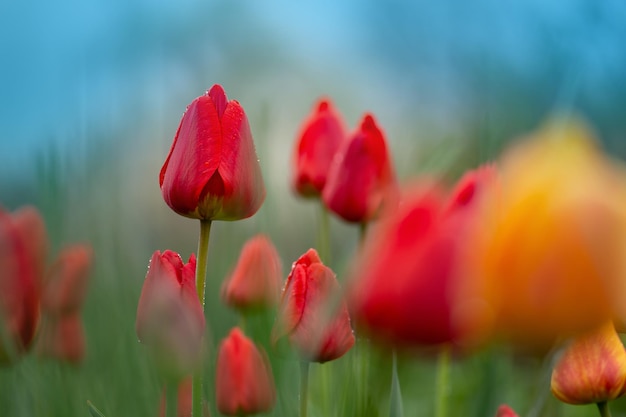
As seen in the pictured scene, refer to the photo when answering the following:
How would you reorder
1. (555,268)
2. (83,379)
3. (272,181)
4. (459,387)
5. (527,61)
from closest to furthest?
(555,268) → (527,61) → (83,379) → (272,181) → (459,387)

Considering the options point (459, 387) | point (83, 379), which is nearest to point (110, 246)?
point (83, 379)

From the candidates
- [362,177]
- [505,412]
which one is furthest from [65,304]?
[505,412]

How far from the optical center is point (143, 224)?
595 millimetres

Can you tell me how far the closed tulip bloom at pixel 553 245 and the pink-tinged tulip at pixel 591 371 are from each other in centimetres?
18

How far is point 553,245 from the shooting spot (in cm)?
24

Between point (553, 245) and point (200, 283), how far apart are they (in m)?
0.23

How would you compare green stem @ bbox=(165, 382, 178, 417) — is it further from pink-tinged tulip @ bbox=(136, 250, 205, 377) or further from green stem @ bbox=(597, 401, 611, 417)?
green stem @ bbox=(597, 401, 611, 417)

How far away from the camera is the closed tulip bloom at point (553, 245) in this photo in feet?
0.76

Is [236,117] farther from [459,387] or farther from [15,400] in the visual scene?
[459,387]

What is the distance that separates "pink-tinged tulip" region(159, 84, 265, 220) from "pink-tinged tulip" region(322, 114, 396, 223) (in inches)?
3.4

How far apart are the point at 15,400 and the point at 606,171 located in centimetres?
41

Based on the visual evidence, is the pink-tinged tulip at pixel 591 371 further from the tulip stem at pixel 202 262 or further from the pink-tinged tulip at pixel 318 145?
the pink-tinged tulip at pixel 318 145

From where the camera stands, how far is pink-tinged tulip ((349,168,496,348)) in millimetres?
237

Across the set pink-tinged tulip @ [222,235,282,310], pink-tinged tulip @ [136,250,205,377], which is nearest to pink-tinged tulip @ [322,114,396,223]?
pink-tinged tulip @ [222,235,282,310]
